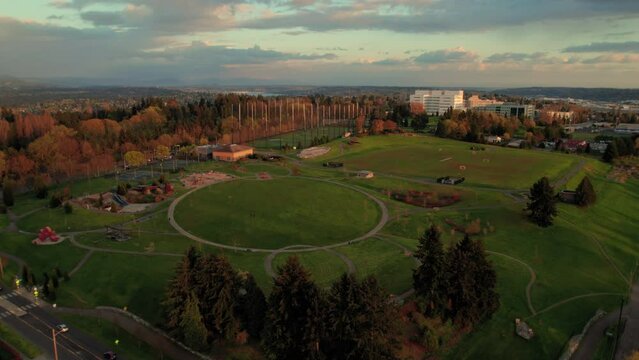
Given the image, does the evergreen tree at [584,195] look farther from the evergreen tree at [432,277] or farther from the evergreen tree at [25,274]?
the evergreen tree at [25,274]

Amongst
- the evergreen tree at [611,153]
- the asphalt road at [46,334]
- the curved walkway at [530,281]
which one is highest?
the evergreen tree at [611,153]

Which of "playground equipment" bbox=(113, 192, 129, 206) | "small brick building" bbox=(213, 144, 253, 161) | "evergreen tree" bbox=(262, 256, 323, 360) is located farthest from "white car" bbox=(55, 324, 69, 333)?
"small brick building" bbox=(213, 144, 253, 161)

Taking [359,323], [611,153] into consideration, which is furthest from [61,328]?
[611,153]

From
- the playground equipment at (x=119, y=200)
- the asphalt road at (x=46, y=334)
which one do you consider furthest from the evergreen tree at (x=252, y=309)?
the playground equipment at (x=119, y=200)

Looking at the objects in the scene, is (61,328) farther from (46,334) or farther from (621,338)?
(621,338)

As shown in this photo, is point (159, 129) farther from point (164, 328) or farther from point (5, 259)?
point (164, 328)
